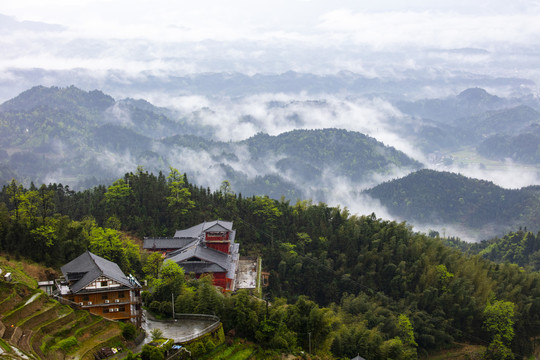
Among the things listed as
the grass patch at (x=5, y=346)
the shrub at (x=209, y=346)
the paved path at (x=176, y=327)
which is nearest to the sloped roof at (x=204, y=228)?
the paved path at (x=176, y=327)

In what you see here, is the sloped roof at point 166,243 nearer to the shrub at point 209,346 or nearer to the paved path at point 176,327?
the paved path at point 176,327

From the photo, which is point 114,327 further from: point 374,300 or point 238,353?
point 374,300

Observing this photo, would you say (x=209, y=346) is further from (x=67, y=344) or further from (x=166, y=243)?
(x=166, y=243)

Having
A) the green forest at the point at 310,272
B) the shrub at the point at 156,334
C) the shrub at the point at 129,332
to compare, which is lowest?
the green forest at the point at 310,272

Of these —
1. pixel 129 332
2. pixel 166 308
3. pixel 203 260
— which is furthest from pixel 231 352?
pixel 203 260

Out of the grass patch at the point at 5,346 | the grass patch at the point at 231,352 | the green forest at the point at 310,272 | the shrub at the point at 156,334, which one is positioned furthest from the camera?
the green forest at the point at 310,272

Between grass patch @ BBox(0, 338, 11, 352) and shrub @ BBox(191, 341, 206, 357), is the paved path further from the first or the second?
grass patch @ BBox(0, 338, 11, 352)

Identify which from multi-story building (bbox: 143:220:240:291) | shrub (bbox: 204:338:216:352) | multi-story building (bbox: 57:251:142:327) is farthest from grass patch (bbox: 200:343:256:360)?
multi-story building (bbox: 143:220:240:291)
